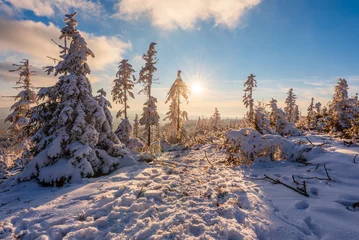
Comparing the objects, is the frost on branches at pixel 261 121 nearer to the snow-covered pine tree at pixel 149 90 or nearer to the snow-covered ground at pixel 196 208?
the snow-covered ground at pixel 196 208

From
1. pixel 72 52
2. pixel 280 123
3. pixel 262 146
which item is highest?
pixel 72 52

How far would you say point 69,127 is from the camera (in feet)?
27.6

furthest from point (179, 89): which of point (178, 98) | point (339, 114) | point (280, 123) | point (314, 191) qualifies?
point (314, 191)

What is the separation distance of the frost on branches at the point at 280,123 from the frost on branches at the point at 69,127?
1120 centimetres

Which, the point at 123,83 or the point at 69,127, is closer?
the point at 69,127

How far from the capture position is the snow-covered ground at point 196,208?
3453mm

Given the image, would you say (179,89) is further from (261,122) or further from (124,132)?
(261,122)

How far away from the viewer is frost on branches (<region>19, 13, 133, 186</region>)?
7.33 meters

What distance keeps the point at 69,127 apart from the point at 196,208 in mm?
6967

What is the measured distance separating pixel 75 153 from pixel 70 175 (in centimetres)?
86

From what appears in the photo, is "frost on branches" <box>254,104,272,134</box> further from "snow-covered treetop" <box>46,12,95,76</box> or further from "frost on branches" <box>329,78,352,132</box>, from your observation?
"snow-covered treetop" <box>46,12,95,76</box>

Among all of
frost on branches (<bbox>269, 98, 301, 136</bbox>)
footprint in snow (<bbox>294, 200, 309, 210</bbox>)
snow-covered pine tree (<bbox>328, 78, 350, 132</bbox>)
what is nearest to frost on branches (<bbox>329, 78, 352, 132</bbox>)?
snow-covered pine tree (<bbox>328, 78, 350, 132</bbox>)

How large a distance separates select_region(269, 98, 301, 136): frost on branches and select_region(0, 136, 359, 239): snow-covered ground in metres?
6.79

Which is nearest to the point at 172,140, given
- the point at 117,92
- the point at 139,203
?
the point at 117,92
